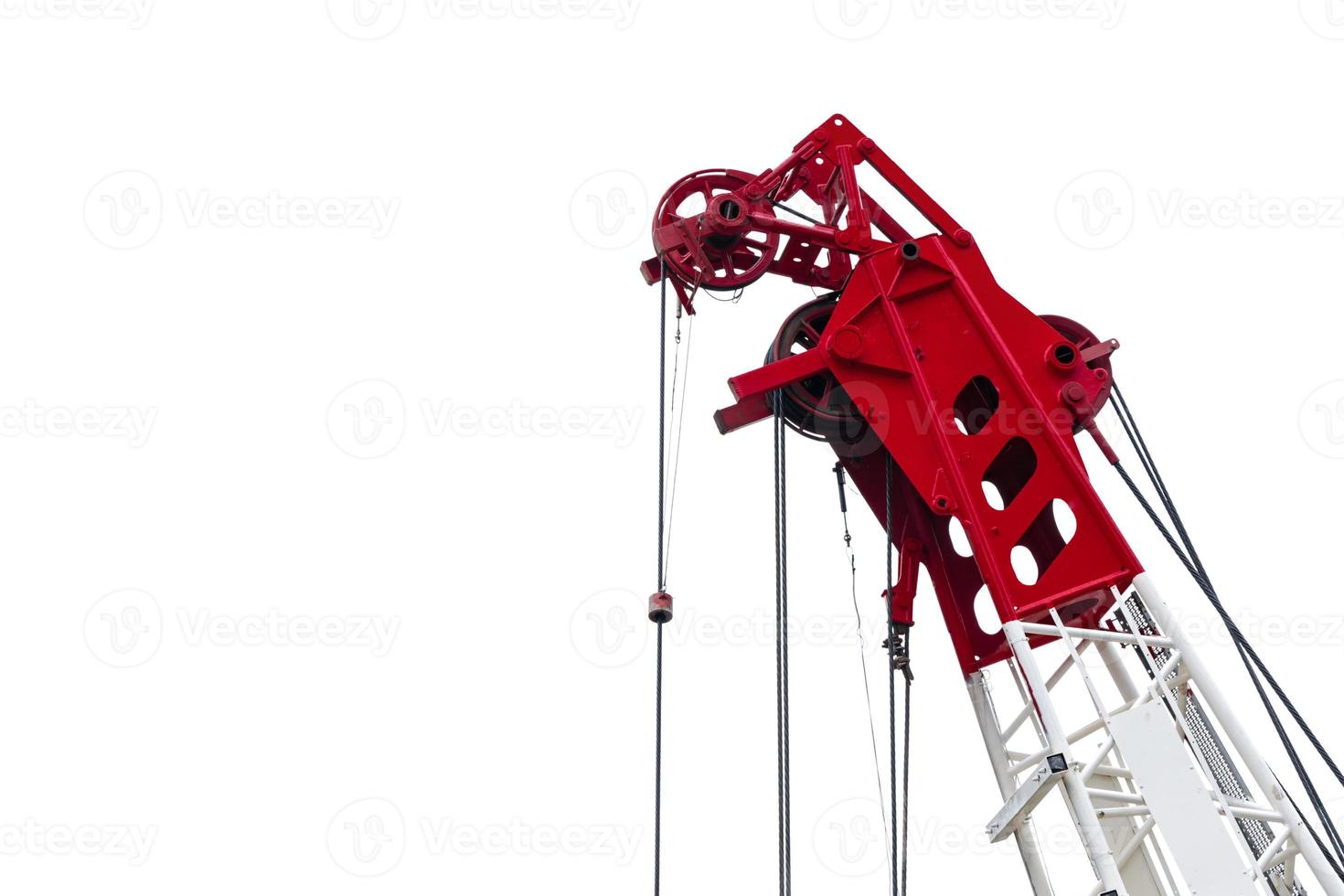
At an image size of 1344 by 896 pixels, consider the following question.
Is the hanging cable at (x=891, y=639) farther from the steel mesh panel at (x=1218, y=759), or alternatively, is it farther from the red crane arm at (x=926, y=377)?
the steel mesh panel at (x=1218, y=759)

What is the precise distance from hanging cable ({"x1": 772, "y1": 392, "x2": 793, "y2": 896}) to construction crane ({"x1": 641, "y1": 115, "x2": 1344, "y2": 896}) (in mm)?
15

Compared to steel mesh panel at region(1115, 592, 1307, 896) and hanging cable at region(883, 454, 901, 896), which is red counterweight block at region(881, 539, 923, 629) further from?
steel mesh panel at region(1115, 592, 1307, 896)

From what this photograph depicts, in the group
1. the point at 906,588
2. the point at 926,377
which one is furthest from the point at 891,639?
the point at 926,377

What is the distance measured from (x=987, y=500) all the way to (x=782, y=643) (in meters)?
1.79

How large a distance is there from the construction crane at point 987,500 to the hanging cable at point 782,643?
0.02 meters

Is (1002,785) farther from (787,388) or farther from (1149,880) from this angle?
(787,388)

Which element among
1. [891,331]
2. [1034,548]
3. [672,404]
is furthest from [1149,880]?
[672,404]

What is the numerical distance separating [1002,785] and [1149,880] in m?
1.10

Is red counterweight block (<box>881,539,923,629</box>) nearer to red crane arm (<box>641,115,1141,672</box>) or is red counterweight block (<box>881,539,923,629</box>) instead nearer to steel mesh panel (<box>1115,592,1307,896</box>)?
red crane arm (<box>641,115,1141,672</box>)

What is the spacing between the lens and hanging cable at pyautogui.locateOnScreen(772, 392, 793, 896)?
8273 mm

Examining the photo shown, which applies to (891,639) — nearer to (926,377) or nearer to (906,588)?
(906,588)

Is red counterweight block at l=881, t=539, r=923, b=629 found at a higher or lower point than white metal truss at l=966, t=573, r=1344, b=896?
higher

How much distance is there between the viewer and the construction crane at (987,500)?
7555 mm

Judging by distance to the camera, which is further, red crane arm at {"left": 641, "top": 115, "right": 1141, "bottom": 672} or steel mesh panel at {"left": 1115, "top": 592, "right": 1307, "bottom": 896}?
red crane arm at {"left": 641, "top": 115, "right": 1141, "bottom": 672}
